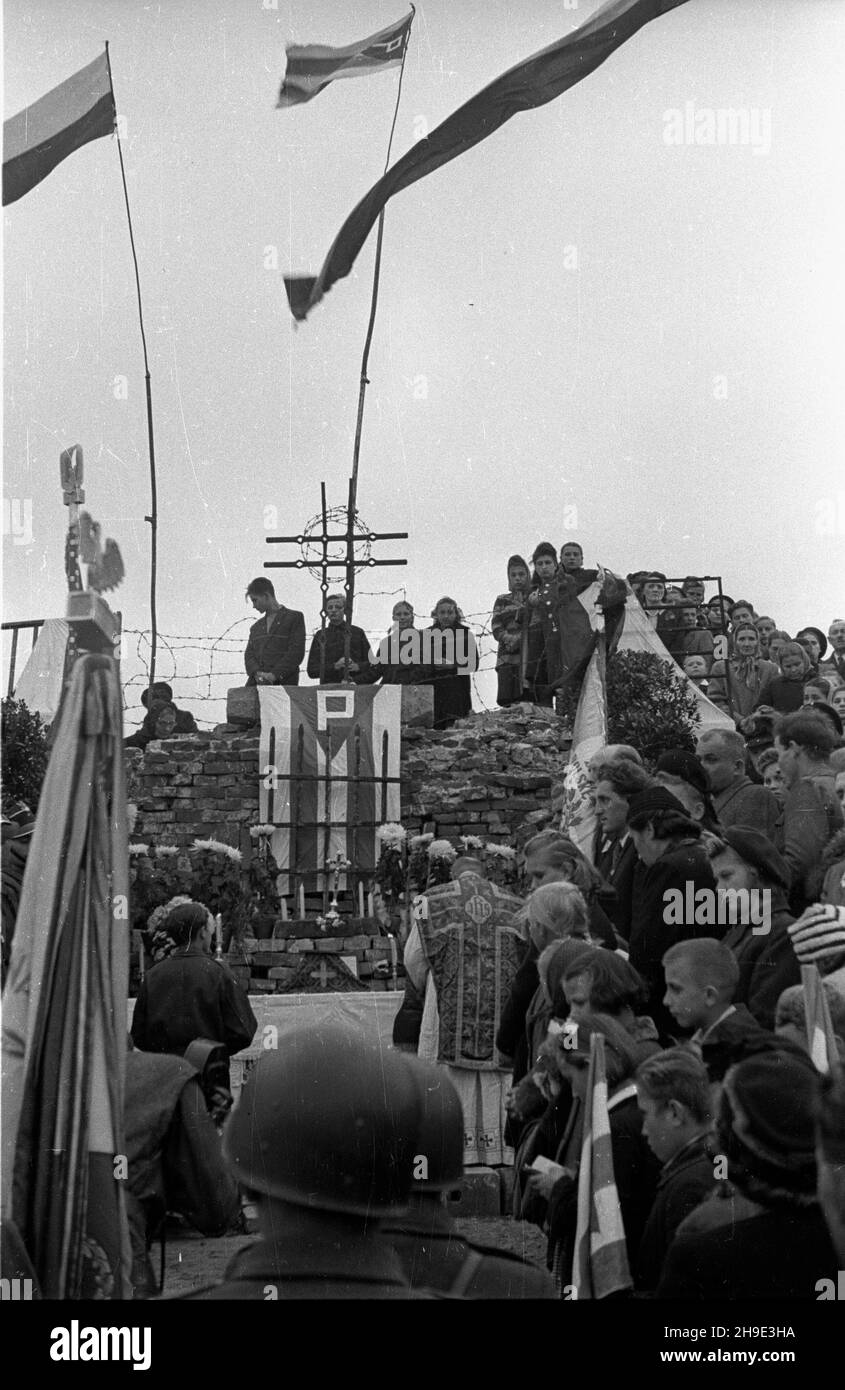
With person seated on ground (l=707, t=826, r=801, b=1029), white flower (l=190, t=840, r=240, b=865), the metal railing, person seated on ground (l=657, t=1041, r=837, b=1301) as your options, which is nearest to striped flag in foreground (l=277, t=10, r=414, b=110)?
the metal railing

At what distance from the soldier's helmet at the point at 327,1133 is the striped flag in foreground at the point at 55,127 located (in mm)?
3075

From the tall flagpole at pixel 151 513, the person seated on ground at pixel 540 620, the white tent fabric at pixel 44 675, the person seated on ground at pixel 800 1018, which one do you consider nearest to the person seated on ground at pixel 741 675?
the person seated on ground at pixel 540 620

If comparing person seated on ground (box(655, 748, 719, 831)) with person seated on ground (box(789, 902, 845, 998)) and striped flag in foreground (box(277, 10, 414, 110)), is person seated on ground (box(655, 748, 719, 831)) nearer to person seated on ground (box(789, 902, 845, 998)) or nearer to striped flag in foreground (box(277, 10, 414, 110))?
person seated on ground (box(789, 902, 845, 998))

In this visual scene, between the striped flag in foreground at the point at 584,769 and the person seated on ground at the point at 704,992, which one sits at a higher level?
the striped flag in foreground at the point at 584,769

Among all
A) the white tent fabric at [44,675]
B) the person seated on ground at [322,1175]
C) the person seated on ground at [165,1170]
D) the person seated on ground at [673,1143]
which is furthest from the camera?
the white tent fabric at [44,675]

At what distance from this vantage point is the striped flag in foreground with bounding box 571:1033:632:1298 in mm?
4082

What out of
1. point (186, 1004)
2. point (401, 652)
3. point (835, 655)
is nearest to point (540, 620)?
point (401, 652)

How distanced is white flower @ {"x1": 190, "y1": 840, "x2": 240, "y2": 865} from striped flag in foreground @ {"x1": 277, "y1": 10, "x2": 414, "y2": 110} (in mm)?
2113

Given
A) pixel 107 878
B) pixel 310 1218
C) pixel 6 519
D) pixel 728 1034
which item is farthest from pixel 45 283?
pixel 310 1218

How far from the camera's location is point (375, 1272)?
2316 mm

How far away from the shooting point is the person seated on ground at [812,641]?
4.73 meters

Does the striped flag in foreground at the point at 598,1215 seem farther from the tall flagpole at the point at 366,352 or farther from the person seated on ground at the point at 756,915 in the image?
the tall flagpole at the point at 366,352

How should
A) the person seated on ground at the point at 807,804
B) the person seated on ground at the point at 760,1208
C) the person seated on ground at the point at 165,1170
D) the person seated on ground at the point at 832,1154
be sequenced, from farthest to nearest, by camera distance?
the person seated on ground at the point at 807,804 < the person seated on ground at the point at 165,1170 < the person seated on ground at the point at 832,1154 < the person seated on ground at the point at 760,1208

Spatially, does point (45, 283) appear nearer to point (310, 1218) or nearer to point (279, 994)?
point (279, 994)
